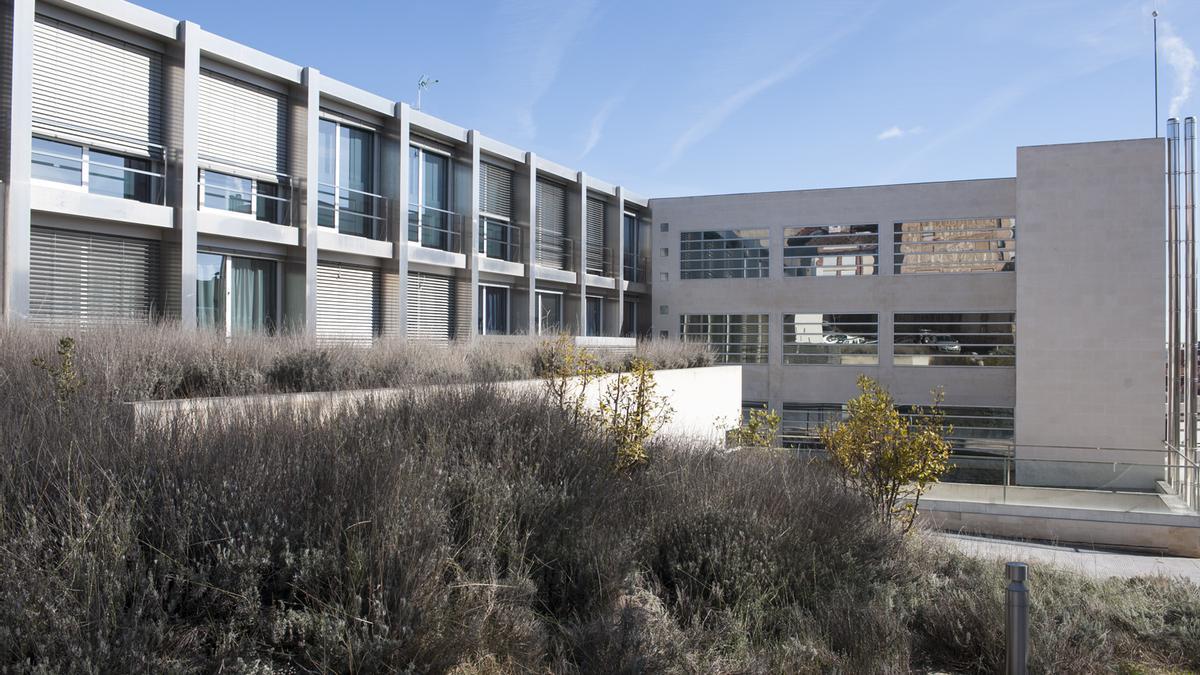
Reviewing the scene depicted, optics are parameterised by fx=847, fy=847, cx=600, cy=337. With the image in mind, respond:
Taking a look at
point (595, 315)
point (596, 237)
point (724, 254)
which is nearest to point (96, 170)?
point (596, 237)

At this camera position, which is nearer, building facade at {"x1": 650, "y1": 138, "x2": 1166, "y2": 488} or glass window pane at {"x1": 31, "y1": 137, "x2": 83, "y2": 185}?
glass window pane at {"x1": 31, "y1": 137, "x2": 83, "y2": 185}

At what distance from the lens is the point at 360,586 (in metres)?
3.67

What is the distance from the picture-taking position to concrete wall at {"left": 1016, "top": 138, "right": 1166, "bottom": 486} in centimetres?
2378

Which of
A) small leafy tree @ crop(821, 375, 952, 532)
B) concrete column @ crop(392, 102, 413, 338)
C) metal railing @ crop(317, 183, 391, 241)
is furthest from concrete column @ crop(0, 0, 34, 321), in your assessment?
small leafy tree @ crop(821, 375, 952, 532)

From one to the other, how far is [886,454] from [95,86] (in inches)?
521

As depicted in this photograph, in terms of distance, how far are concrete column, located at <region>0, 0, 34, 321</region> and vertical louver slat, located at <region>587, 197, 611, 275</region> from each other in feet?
57.7

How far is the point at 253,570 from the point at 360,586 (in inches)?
17.6

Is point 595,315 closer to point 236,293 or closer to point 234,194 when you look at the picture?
point 236,293

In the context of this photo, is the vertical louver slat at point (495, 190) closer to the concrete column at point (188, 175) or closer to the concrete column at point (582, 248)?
the concrete column at point (582, 248)

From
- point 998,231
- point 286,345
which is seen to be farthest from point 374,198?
point 998,231

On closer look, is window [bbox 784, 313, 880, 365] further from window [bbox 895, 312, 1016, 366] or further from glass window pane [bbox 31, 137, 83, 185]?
glass window pane [bbox 31, 137, 83, 185]

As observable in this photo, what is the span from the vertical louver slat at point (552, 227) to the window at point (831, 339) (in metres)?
8.85

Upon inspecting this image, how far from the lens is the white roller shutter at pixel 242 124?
609 inches

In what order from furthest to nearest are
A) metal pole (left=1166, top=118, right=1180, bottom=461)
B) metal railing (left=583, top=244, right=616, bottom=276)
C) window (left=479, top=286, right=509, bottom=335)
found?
metal railing (left=583, top=244, right=616, bottom=276) < window (left=479, top=286, right=509, bottom=335) < metal pole (left=1166, top=118, right=1180, bottom=461)
